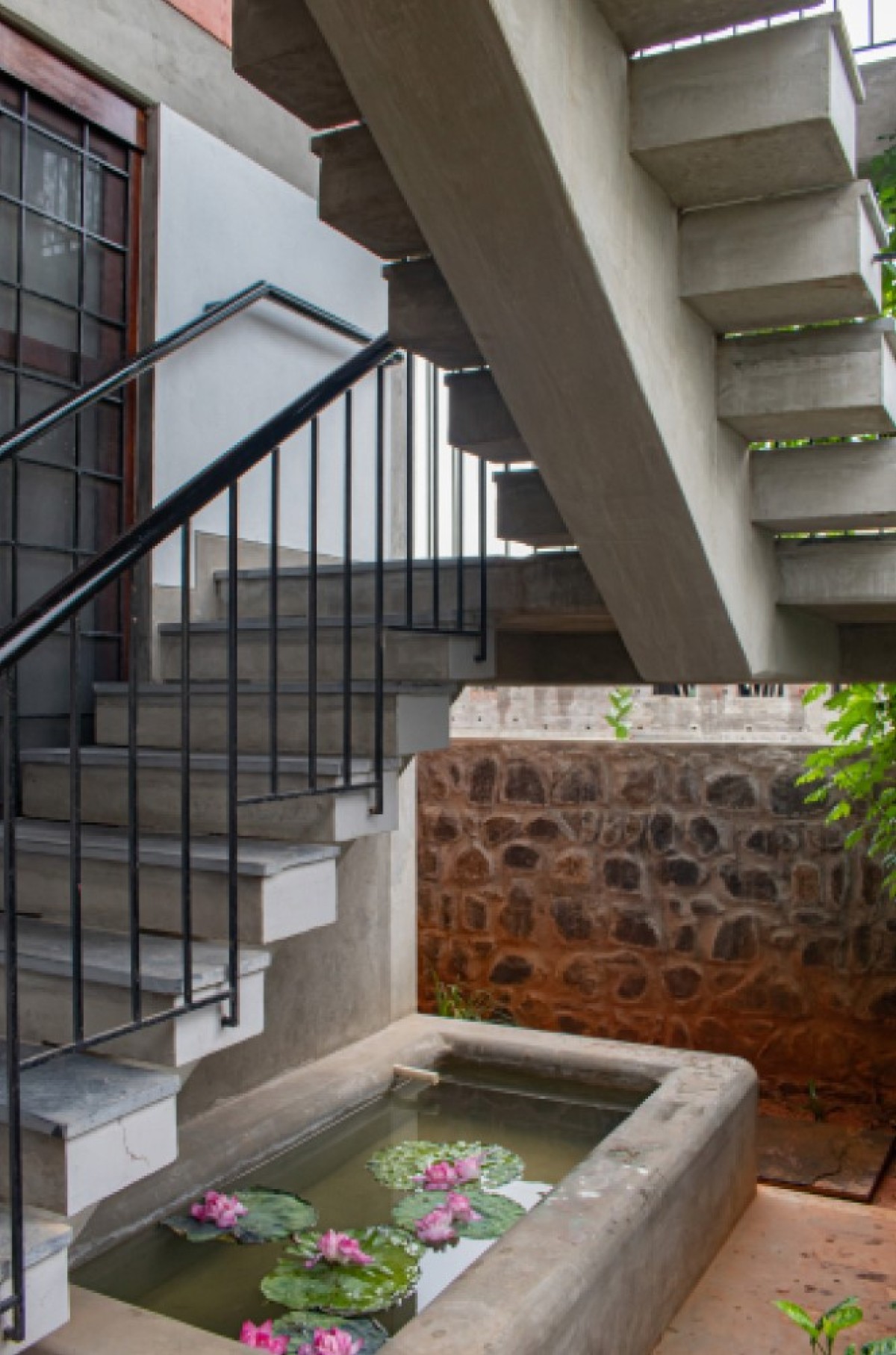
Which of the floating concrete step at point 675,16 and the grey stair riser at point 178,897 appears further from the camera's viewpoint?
the grey stair riser at point 178,897

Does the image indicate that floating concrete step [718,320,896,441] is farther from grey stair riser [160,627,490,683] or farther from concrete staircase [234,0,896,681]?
grey stair riser [160,627,490,683]

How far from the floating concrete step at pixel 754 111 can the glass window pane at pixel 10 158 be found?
205cm

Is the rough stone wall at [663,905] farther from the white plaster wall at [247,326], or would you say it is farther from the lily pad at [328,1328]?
the lily pad at [328,1328]

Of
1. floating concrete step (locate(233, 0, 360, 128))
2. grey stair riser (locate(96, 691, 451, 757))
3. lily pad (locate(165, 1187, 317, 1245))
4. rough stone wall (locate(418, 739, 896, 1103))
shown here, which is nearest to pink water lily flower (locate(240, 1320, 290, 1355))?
lily pad (locate(165, 1187, 317, 1245))

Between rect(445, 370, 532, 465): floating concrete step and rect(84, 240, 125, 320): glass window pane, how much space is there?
1.50m

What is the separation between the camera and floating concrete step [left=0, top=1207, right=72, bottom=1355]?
5.39 ft

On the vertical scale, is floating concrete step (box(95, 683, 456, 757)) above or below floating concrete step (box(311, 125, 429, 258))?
below

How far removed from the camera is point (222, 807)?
8.26ft

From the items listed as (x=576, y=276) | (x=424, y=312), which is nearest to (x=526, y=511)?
(x=424, y=312)

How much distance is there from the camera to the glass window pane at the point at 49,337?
3238mm

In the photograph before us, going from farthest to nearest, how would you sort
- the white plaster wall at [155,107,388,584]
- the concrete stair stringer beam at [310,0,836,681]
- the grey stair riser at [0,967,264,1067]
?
the white plaster wall at [155,107,388,584], the grey stair riser at [0,967,264,1067], the concrete stair stringer beam at [310,0,836,681]

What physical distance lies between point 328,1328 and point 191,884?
895 millimetres

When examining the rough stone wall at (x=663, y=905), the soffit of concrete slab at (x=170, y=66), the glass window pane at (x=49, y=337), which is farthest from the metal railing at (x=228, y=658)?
the rough stone wall at (x=663, y=905)

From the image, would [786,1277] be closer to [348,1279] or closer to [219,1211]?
[348,1279]
